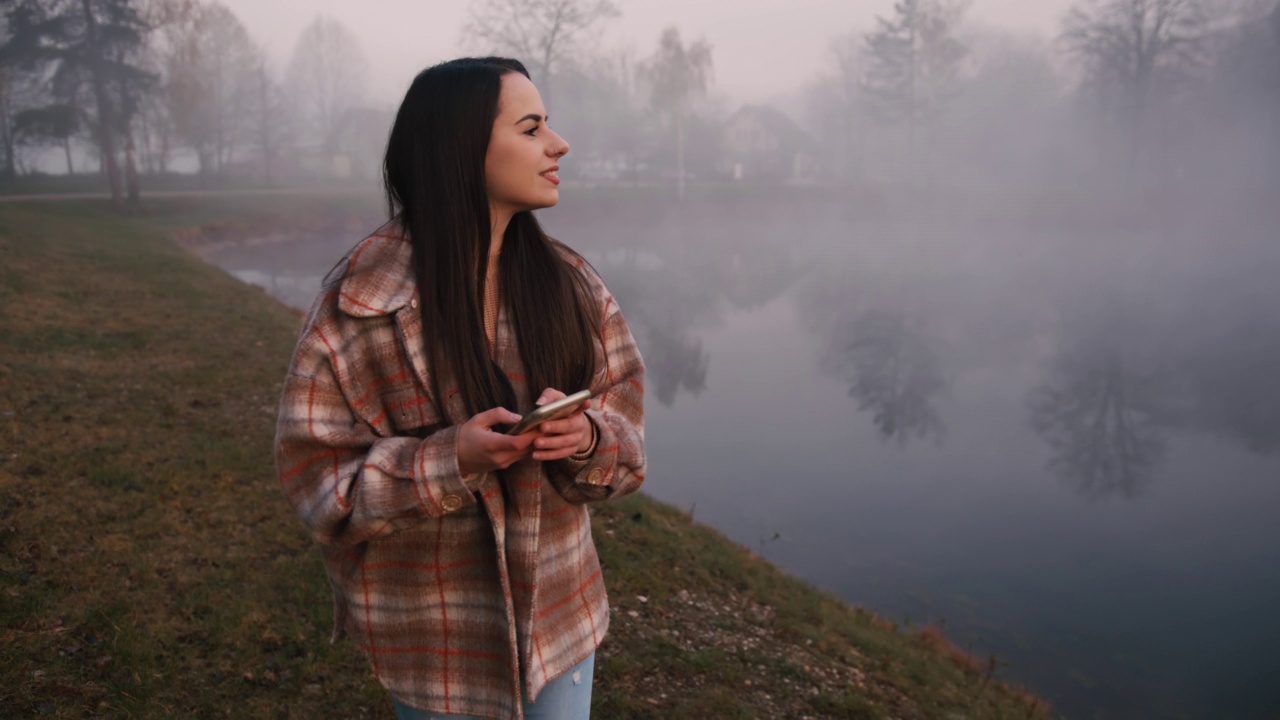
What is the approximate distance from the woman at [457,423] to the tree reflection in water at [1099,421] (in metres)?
13.0

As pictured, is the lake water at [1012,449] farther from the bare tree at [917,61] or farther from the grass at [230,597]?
the bare tree at [917,61]

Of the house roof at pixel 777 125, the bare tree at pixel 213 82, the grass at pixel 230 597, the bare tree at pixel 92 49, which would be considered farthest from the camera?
the house roof at pixel 777 125

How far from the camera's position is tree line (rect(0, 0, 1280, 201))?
29.9 metres

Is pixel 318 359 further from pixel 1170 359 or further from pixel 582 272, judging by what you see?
pixel 1170 359

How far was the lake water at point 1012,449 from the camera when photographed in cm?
934

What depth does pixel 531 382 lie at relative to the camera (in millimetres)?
2004

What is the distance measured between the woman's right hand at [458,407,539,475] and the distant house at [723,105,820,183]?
7033 cm

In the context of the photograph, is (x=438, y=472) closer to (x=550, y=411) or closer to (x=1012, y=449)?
(x=550, y=411)

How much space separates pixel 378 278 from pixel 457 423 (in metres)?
0.36

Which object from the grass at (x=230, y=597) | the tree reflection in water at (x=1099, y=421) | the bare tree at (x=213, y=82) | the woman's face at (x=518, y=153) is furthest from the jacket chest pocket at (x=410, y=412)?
the bare tree at (x=213, y=82)

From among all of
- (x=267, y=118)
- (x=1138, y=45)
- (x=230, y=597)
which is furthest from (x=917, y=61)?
(x=230, y=597)

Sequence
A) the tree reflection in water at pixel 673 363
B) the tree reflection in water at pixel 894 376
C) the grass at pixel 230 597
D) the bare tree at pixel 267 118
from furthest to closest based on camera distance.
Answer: the bare tree at pixel 267 118, the tree reflection in water at pixel 673 363, the tree reflection in water at pixel 894 376, the grass at pixel 230 597

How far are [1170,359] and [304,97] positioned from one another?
7205 centimetres

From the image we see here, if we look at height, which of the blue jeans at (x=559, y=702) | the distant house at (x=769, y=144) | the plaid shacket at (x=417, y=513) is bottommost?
the blue jeans at (x=559, y=702)
